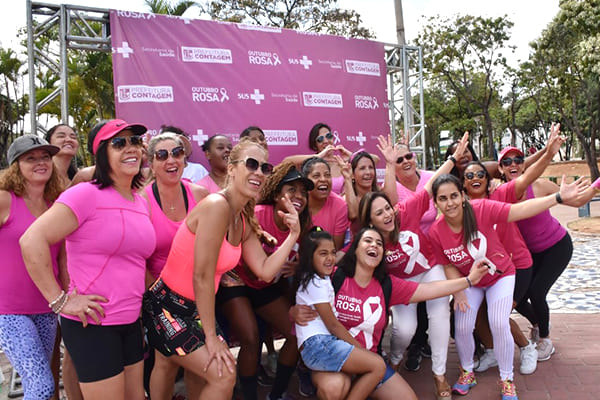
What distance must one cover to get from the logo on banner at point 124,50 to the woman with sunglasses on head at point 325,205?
13.1 feet

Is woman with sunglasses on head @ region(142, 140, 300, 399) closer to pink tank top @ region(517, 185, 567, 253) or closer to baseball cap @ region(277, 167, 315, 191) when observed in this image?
baseball cap @ region(277, 167, 315, 191)

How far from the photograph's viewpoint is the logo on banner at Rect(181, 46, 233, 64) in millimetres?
6969

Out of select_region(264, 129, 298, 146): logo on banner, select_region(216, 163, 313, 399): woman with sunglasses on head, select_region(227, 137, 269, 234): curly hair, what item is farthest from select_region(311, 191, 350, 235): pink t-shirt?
select_region(264, 129, 298, 146): logo on banner

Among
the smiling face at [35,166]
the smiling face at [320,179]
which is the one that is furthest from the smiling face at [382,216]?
the smiling face at [35,166]

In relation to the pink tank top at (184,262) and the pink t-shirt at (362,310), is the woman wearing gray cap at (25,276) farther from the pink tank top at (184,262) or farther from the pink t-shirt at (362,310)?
the pink t-shirt at (362,310)

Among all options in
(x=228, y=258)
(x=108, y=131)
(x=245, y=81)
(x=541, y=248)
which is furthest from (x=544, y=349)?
(x=245, y=81)

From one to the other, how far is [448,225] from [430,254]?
31cm

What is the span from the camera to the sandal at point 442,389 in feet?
12.0

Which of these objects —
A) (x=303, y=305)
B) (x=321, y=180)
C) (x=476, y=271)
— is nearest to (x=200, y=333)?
(x=303, y=305)

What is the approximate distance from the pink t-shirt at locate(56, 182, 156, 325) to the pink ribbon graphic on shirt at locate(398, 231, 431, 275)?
219cm

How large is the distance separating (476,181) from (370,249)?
1.40 meters

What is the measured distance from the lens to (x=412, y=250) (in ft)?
12.8

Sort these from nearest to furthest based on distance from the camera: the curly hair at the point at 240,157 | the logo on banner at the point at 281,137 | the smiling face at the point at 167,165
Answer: the curly hair at the point at 240,157, the smiling face at the point at 167,165, the logo on banner at the point at 281,137

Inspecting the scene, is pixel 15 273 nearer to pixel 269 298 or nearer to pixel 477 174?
pixel 269 298
